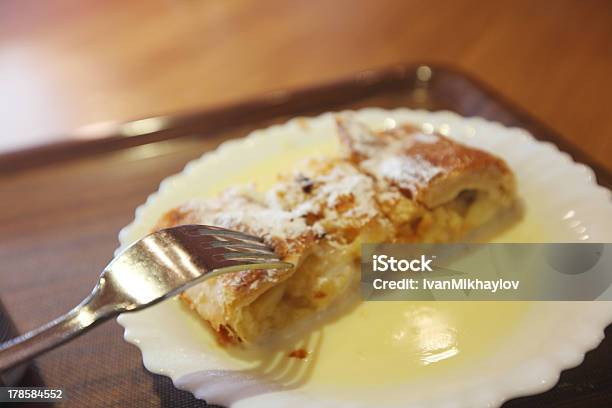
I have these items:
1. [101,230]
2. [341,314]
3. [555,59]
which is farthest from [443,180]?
[555,59]

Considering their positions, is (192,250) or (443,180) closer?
(192,250)

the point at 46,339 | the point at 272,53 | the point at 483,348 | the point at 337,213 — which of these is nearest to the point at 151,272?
the point at 46,339

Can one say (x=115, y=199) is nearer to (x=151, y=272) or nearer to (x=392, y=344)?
(x=151, y=272)

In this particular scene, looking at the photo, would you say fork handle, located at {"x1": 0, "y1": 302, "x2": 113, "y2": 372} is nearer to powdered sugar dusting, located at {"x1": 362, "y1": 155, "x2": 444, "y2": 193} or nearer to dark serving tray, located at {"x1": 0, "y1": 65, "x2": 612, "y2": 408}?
dark serving tray, located at {"x1": 0, "y1": 65, "x2": 612, "y2": 408}

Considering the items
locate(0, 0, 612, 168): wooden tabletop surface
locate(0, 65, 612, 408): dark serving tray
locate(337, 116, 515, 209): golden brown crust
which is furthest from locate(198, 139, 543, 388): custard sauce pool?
locate(0, 0, 612, 168): wooden tabletop surface

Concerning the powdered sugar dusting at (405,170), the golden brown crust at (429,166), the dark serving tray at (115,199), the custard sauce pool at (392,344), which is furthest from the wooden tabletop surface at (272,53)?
the custard sauce pool at (392,344)

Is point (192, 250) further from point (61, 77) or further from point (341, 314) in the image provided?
point (61, 77)
